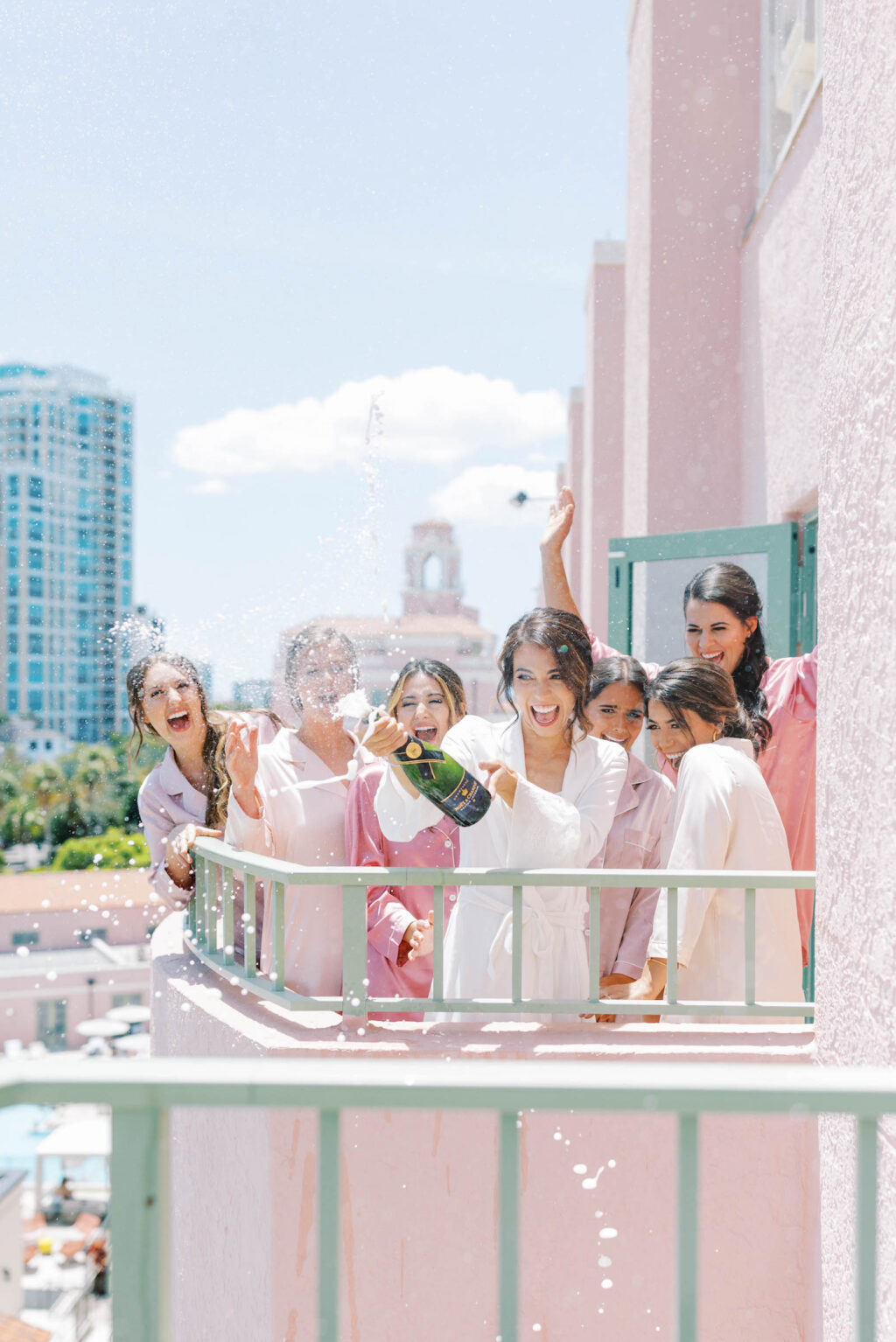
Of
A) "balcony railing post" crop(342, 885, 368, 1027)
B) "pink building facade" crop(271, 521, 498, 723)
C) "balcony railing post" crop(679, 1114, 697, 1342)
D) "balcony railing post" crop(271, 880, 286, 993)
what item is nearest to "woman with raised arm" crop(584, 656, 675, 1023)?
"balcony railing post" crop(342, 885, 368, 1027)

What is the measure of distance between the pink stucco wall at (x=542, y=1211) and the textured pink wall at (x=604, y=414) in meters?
10.7

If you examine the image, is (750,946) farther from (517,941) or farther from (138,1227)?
(138,1227)

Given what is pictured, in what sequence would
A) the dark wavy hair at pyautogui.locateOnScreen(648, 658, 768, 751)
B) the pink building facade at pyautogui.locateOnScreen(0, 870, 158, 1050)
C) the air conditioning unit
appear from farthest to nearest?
the pink building facade at pyautogui.locateOnScreen(0, 870, 158, 1050), the air conditioning unit, the dark wavy hair at pyautogui.locateOnScreen(648, 658, 768, 751)

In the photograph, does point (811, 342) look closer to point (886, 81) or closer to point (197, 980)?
point (886, 81)

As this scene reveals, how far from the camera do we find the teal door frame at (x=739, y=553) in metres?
4.98

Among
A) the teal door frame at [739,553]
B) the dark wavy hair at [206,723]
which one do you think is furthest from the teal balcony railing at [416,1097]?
the teal door frame at [739,553]

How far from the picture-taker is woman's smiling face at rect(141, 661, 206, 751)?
3410 millimetres

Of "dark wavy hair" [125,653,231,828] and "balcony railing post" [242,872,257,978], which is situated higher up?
"dark wavy hair" [125,653,231,828]

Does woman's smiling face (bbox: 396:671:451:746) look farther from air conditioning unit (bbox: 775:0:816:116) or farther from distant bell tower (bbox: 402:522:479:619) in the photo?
distant bell tower (bbox: 402:522:479:619)

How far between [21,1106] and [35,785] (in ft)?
208

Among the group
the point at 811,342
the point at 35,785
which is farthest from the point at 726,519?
the point at 35,785

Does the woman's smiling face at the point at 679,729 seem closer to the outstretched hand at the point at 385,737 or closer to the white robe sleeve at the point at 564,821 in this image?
the white robe sleeve at the point at 564,821

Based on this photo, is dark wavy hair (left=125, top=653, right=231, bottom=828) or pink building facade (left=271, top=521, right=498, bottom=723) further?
pink building facade (left=271, top=521, right=498, bottom=723)

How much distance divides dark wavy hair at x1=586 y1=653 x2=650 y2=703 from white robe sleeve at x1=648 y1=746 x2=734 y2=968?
0.47 m
